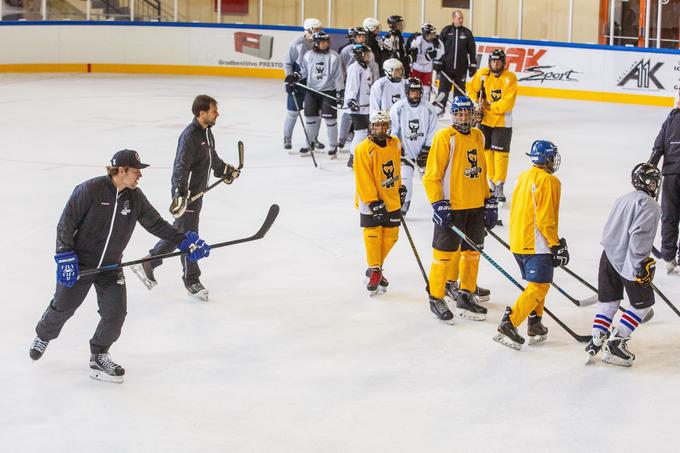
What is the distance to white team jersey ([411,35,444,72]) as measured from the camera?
1457 centimetres

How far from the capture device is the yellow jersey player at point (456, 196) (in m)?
6.56

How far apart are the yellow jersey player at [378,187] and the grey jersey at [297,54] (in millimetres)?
5718

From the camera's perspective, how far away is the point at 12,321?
262 inches

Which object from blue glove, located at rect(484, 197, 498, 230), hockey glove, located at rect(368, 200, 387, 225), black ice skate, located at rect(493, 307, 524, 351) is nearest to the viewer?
black ice skate, located at rect(493, 307, 524, 351)

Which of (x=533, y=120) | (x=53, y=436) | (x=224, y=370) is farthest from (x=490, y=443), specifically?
(x=533, y=120)

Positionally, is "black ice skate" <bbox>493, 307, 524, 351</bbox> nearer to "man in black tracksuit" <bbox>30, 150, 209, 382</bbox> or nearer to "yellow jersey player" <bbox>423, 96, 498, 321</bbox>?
"yellow jersey player" <bbox>423, 96, 498, 321</bbox>

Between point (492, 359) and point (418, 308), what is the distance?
1.01 m

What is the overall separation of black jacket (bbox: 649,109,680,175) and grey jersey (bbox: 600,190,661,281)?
189 cm

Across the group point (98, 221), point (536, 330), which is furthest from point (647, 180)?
point (98, 221)

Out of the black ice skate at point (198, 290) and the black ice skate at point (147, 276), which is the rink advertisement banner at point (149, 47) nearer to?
the black ice skate at point (147, 276)

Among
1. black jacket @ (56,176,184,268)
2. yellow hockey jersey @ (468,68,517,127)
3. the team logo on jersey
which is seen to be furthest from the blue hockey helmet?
yellow hockey jersey @ (468,68,517,127)

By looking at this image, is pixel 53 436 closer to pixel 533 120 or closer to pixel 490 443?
pixel 490 443

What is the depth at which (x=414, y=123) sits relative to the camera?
29.0 ft

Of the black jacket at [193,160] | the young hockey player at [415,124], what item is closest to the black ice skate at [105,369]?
the black jacket at [193,160]
